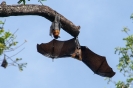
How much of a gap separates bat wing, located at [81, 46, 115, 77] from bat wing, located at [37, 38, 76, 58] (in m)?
0.16

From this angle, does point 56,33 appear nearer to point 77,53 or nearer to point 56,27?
point 56,27

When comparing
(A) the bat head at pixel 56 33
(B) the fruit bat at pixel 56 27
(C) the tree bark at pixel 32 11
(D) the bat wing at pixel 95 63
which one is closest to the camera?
(C) the tree bark at pixel 32 11

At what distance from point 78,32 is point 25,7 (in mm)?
637

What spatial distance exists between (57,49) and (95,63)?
48cm

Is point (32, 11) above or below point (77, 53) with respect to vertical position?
above

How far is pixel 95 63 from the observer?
459 cm

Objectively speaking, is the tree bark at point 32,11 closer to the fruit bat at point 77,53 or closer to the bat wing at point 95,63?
the fruit bat at point 77,53

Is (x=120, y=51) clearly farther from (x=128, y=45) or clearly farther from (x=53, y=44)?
(x=53, y=44)

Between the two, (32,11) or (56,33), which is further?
(56,33)

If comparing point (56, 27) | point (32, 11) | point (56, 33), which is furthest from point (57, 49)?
point (32, 11)

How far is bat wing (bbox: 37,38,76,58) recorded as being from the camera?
4.42 m

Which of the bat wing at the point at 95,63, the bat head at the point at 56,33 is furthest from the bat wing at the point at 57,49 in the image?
the bat head at the point at 56,33

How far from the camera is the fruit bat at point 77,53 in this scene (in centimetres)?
424

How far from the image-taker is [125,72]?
67.7 ft
